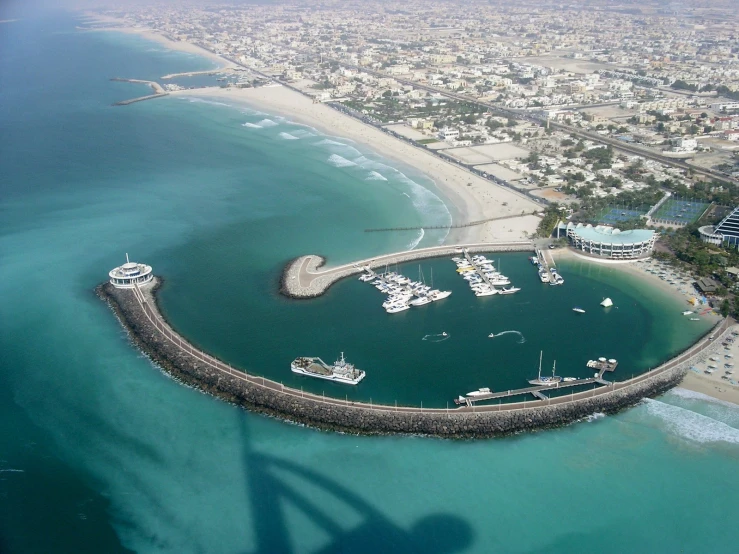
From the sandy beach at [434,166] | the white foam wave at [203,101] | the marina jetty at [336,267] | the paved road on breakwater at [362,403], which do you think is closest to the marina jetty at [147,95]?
the sandy beach at [434,166]

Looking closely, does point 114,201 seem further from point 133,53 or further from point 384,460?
point 133,53

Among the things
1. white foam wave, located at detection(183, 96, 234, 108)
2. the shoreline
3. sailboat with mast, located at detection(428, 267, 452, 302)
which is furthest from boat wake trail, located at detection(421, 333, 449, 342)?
white foam wave, located at detection(183, 96, 234, 108)

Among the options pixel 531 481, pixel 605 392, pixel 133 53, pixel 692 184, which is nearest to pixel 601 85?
pixel 692 184

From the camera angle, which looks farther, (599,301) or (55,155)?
(55,155)

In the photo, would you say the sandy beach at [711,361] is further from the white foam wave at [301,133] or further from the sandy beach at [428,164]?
the white foam wave at [301,133]

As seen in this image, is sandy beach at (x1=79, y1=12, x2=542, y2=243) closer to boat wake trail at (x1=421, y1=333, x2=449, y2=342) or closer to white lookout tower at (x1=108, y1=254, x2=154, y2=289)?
boat wake trail at (x1=421, y1=333, x2=449, y2=342)
